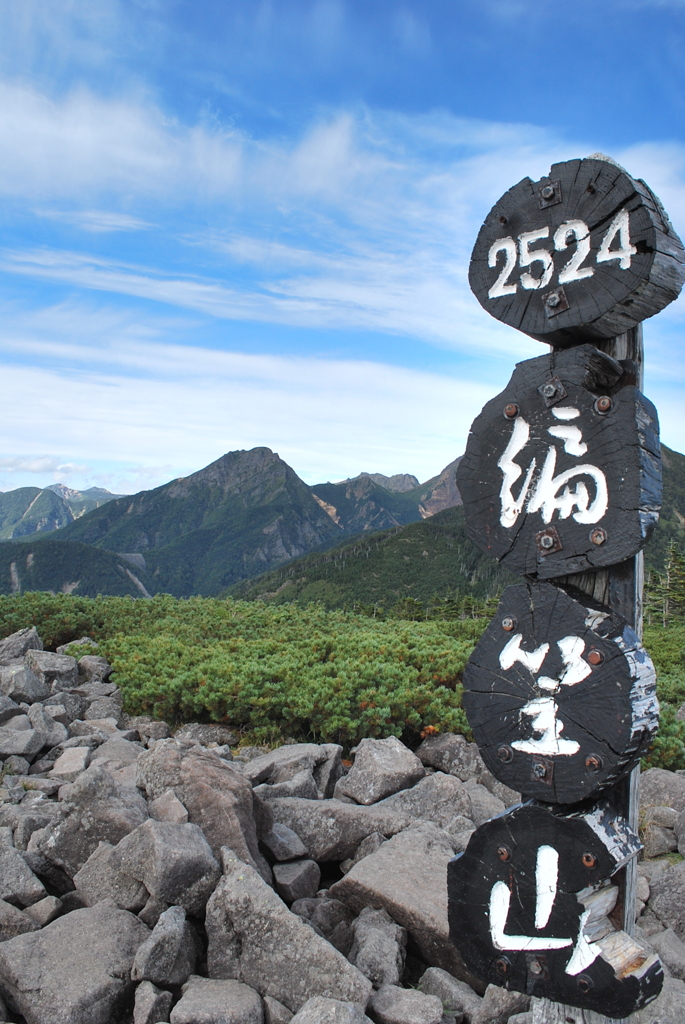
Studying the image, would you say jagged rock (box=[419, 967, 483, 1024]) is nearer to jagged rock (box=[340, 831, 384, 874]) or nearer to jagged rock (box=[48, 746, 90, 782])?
jagged rock (box=[340, 831, 384, 874])

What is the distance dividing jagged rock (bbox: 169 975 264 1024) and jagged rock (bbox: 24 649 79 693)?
5965 millimetres

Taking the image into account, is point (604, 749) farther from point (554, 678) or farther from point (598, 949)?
point (598, 949)

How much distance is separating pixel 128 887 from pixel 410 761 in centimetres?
316

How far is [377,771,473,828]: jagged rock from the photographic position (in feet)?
20.0

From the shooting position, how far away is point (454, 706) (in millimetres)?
8203

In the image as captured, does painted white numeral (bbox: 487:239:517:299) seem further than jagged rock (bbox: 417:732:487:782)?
No

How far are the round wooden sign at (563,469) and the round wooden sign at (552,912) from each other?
3.95 feet

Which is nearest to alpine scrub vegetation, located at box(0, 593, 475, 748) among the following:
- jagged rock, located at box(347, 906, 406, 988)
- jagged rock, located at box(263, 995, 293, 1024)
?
jagged rock, located at box(347, 906, 406, 988)

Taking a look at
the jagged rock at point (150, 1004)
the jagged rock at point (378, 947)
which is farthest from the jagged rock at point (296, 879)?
the jagged rock at point (150, 1004)

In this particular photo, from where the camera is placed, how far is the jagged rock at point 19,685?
8.14 m

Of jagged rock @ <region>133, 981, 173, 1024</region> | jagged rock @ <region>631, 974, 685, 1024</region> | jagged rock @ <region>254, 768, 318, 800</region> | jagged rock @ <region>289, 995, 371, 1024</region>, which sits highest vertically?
jagged rock @ <region>254, 768, 318, 800</region>

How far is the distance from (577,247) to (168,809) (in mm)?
4384

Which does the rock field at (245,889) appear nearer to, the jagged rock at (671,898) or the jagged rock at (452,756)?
the jagged rock at (671,898)

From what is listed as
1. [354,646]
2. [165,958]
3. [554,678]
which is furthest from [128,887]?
[354,646]
